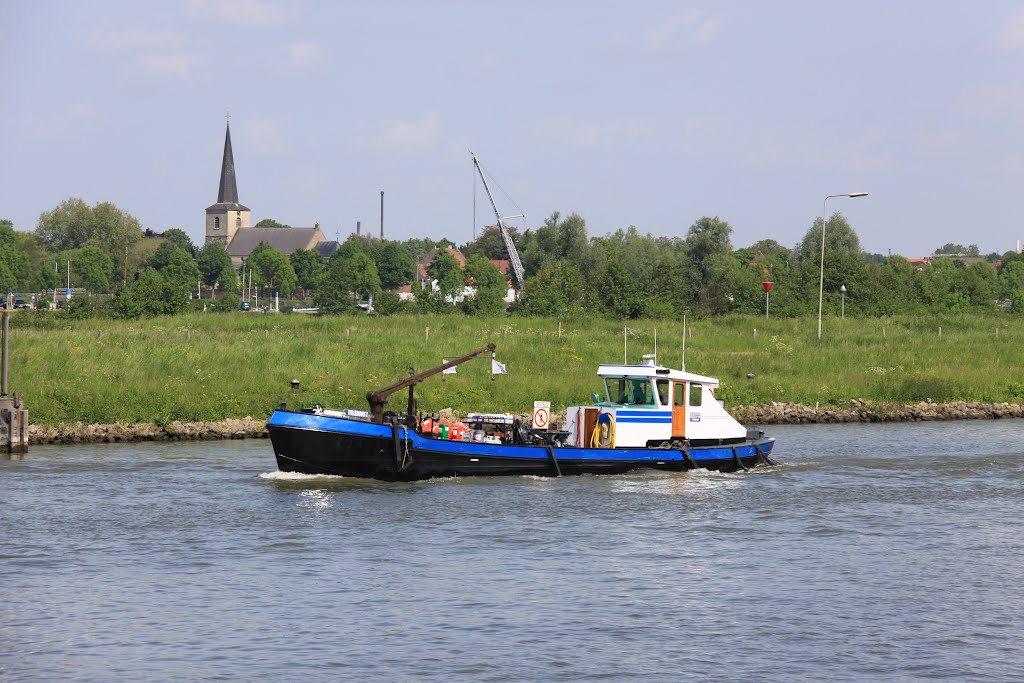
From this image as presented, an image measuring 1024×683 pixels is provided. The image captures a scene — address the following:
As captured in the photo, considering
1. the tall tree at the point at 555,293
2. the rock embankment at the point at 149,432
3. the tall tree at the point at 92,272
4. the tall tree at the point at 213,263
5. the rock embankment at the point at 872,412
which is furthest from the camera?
the tall tree at the point at 213,263

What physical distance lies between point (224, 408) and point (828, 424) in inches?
983

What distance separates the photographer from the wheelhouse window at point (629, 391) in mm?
36469

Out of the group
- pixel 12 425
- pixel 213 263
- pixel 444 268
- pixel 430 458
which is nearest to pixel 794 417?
pixel 430 458

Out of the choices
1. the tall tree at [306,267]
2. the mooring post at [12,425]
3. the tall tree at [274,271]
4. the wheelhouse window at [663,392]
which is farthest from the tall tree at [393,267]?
the wheelhouse window at [663,392]

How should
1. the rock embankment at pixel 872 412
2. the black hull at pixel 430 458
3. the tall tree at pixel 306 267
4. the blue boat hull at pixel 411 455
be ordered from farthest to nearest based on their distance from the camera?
the tall tree at pixel 306 267, the rock embankment at pixel 872 412, the black hull at pixel 430 458, the blue boat hull at pixel 411 455

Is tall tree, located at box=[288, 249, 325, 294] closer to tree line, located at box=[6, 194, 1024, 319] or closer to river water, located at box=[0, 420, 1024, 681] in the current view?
tree line, located at box=[6, 194, 1024, 319]

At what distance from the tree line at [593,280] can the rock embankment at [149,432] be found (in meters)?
40.2

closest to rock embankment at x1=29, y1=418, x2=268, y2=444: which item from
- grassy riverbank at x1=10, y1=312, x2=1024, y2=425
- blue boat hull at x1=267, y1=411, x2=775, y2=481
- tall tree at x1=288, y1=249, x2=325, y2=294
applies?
grassy riverbank at x1=10, y1=312, x2=1024, y2=425

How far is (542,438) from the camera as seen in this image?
1420 inches

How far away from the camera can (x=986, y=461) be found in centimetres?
4000

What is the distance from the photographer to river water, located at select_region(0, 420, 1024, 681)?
63.7 ft

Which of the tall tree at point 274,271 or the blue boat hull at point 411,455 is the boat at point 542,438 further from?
the tall tree at point 274,271

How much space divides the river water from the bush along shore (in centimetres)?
676

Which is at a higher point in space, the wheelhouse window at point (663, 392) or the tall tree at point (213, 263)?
the tall tree at point (213, 263)
